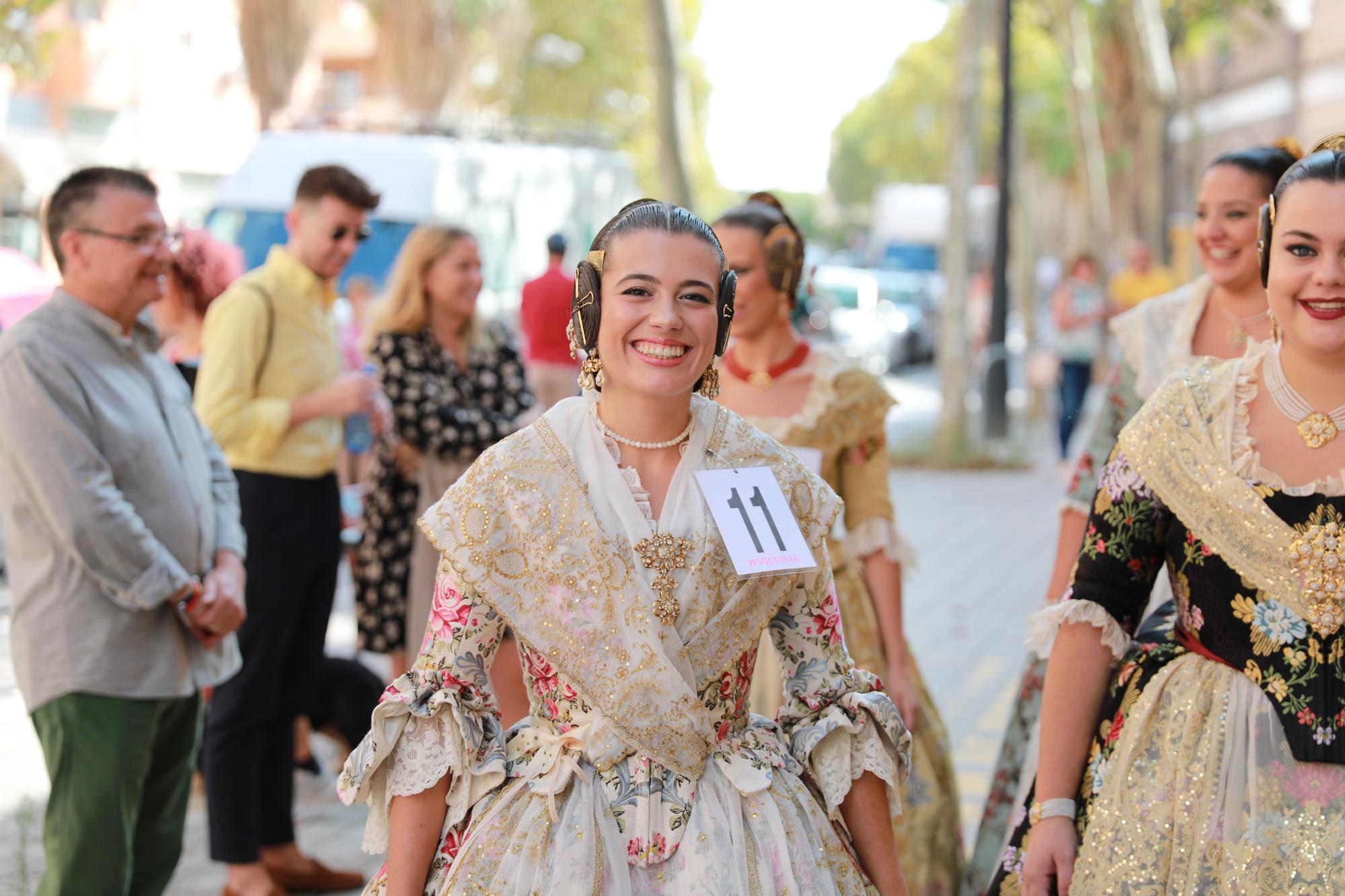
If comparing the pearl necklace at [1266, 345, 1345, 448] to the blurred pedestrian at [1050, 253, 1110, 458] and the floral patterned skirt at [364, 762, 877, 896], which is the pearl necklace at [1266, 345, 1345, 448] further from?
the blurred pedestrian at [1050, 253, 1110, 458]

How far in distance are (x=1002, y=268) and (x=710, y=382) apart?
13.8 meters

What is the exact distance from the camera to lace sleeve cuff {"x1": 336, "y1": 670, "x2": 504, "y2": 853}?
2.44m

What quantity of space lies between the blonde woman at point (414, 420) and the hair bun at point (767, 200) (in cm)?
143

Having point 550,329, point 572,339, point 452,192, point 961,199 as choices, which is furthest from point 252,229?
point 572,339

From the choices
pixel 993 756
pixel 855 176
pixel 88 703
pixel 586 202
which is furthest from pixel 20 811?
pixel 855 176

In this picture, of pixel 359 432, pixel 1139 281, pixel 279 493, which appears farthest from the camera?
pixel 1139 281

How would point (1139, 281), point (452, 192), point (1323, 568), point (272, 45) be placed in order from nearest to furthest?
point (1323, 568)
point (1139, 281)
point (452, 192)
point (272, 45)

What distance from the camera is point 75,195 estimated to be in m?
3.87

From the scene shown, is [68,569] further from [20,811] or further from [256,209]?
[256,209]

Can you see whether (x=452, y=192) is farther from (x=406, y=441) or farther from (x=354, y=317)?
(x=406, y=441)

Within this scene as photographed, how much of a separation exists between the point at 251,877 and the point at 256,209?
10.5 meters

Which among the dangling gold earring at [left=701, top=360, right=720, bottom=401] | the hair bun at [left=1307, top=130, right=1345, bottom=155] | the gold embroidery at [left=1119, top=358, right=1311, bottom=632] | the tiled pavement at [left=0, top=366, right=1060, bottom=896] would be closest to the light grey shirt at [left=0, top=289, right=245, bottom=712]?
the tiled pavement at [left=0, top=366, right=1060, bottom=896]

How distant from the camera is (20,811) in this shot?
4633mm

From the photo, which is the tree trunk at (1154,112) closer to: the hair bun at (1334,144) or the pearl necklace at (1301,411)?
the hair bun at (1334,144)
